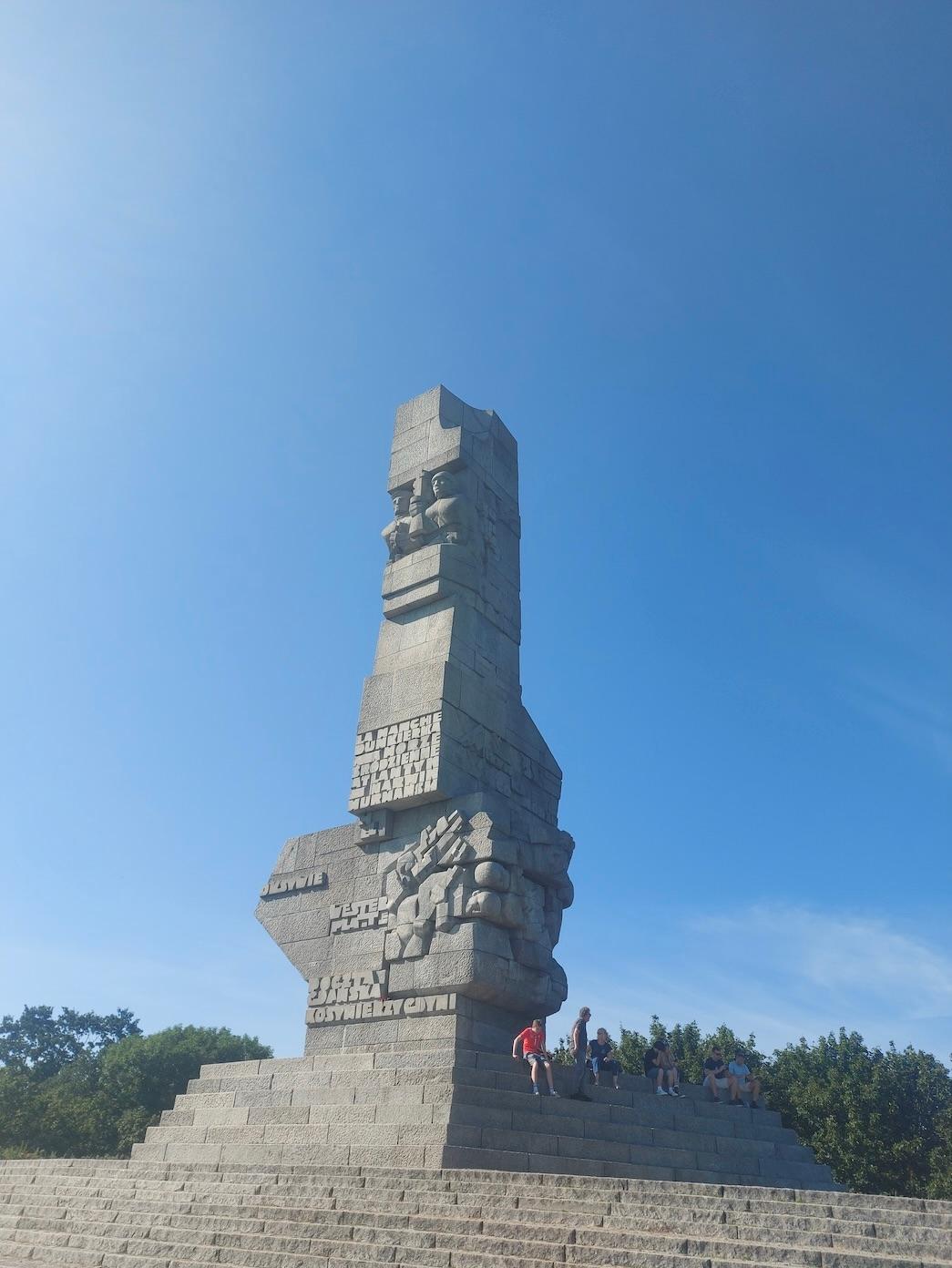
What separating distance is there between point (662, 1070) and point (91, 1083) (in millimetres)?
35733

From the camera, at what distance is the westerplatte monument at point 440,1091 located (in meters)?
7.41

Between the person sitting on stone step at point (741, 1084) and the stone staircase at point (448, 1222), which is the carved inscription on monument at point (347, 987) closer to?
the stone staircase at point (448, 1222)

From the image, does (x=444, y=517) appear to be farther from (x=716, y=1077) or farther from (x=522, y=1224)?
(x=522, y=1224)

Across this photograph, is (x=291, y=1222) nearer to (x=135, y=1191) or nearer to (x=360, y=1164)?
(x=360, y=1164)

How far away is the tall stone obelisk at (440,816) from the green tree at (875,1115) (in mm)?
13129

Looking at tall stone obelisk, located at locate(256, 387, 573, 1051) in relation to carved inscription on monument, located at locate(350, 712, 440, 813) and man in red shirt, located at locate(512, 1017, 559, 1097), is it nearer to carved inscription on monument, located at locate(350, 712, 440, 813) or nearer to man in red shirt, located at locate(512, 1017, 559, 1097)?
carved inscription on monument, located at locate(350, 712, 440, 813)

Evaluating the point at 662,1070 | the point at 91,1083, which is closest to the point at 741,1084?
the point at 662,1070

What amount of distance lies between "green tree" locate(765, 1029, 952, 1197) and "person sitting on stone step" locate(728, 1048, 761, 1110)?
981 cm

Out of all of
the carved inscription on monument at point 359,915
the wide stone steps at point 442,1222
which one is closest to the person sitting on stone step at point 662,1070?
the carved inscription on monument at point 359,915

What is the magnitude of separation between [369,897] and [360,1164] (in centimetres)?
438

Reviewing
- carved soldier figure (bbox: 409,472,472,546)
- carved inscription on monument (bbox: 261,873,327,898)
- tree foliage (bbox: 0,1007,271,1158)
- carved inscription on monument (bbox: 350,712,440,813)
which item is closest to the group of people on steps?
carved inscription on monument (bbox: 350,712,440,813)

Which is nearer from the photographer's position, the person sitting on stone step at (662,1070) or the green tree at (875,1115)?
the person sitting on stone step at (662,1070)

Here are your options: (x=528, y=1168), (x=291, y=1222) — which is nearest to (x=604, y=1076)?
(x=528, y=1168)

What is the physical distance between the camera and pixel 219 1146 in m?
12.1
